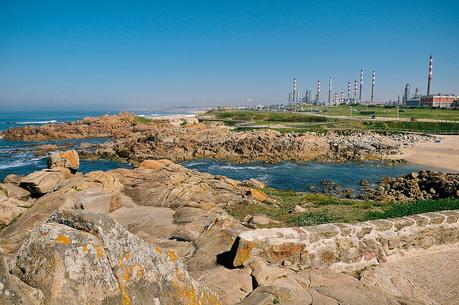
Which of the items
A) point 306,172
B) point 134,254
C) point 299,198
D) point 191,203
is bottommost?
point 306,172

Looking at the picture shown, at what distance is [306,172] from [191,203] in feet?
93.7

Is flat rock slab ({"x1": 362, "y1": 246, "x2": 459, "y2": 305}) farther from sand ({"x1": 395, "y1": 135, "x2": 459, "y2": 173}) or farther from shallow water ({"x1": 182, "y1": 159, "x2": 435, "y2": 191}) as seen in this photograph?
sand ({"x1": 395, "y1": 135, "x2": 459, "y2": 173})

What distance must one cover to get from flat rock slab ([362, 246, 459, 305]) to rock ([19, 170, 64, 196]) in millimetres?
14715

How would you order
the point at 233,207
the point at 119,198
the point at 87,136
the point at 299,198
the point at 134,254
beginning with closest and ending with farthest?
the point at 134,254
the point at 119,198
the point at 233,207
the point at 299,198
the point at 87,136

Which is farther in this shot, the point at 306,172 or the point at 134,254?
the point at 306,172

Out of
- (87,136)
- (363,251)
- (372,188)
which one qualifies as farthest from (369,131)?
(363,251)

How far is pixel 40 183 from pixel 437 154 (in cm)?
5227

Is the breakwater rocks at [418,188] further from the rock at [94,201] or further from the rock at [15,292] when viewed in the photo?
the rock at [15,292]

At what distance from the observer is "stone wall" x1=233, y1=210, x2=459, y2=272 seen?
920cm

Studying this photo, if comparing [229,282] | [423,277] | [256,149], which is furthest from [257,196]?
[256,149]

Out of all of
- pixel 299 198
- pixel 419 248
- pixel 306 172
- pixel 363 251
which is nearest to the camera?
pixel 363 251

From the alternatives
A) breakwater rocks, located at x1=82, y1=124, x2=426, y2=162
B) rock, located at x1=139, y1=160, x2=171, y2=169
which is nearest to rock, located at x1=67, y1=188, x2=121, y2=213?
rock, located at x1=139, y1=160, x2=171, y2=169

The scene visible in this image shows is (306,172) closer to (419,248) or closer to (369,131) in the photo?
(419,248)

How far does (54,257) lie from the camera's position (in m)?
4.31
